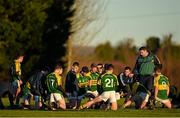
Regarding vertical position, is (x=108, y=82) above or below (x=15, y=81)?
below

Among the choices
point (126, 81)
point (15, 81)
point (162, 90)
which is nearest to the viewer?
point (162, 90)

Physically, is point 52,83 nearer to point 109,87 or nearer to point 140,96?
point 109,87

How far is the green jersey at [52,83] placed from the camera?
2412 cm

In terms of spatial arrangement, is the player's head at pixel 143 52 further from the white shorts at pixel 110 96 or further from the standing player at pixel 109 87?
the white shorts at pixel 110 96

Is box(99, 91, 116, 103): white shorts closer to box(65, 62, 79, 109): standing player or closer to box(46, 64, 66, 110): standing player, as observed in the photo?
box(46, 64, 66, 110): standing player

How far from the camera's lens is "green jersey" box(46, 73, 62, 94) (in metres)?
24.1

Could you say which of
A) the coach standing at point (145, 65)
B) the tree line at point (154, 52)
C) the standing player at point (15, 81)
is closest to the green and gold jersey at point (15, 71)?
the standing player at point (15, 81)

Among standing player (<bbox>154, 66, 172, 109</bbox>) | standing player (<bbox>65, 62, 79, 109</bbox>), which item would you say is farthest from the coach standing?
standing player (<bbox>65, 62, 79, 109</bbox>)

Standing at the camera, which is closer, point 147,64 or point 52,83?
point 52,83

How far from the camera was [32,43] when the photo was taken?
4603cm

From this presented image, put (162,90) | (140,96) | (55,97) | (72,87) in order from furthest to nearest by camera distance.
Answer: (72,87) < (162,90) < (140,96) < (55,97)

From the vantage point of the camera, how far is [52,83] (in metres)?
24.2

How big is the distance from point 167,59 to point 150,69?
40793mm

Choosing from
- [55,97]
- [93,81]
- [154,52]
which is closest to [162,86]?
[93,81]
